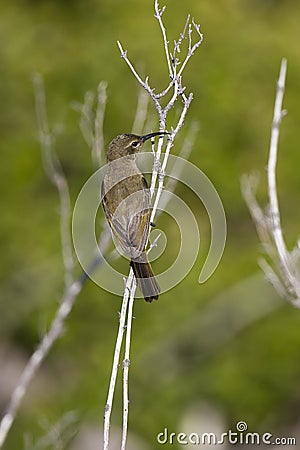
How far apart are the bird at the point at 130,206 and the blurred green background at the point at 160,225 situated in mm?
3066

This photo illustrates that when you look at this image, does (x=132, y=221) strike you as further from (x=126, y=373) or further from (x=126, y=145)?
(x=126, y=373)

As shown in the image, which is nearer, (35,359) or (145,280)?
(145,280)

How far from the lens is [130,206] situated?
4348mm

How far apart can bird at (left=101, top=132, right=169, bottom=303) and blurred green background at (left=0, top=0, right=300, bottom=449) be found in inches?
121

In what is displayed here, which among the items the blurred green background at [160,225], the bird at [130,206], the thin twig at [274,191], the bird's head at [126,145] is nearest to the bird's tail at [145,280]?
the bird at [130,206]

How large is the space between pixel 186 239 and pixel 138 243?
4226 millimetres

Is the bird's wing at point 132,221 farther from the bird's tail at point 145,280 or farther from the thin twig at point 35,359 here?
the thin twig at point 35,359

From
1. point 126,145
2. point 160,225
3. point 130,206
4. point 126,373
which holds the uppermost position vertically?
point 160,225

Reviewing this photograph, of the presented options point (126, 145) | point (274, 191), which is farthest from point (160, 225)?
point (274, 191)

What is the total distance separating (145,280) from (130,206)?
54 cm

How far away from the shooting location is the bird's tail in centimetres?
391

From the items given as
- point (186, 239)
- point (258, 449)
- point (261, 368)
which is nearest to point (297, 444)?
point (258, 449)

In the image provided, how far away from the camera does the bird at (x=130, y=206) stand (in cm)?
401

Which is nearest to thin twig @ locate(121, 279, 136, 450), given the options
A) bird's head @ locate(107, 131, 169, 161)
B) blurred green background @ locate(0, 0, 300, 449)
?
bird's head @ locate(107, 131, 169, 161)
